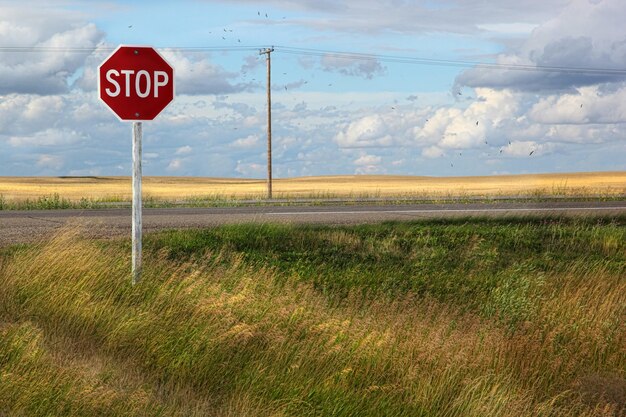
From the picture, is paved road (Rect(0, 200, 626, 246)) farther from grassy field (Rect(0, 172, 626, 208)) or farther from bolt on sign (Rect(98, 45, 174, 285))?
bolt on sign (Rect(98, 45, 174, 285))

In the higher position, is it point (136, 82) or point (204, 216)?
point (136, 82)

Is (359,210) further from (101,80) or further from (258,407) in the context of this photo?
(258,407)

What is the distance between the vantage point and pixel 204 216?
22.8 meters

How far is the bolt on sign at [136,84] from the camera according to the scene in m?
9.85

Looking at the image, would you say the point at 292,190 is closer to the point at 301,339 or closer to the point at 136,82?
the point at 136,82

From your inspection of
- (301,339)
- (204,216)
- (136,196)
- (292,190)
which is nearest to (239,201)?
(204,216)

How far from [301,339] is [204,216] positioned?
48.7 feet

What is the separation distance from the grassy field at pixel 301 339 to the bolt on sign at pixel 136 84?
2.00 m

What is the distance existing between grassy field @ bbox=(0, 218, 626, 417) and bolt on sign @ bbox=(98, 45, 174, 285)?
1995 mm

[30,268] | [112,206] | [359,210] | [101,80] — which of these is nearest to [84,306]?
[30,268]

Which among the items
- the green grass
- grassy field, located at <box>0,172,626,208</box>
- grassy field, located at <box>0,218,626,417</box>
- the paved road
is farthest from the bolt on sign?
grassy field, located at <box>0,172,626,208</box>

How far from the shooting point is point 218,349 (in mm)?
7812

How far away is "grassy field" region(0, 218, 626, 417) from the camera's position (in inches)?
265

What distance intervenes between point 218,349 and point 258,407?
1.54 m
